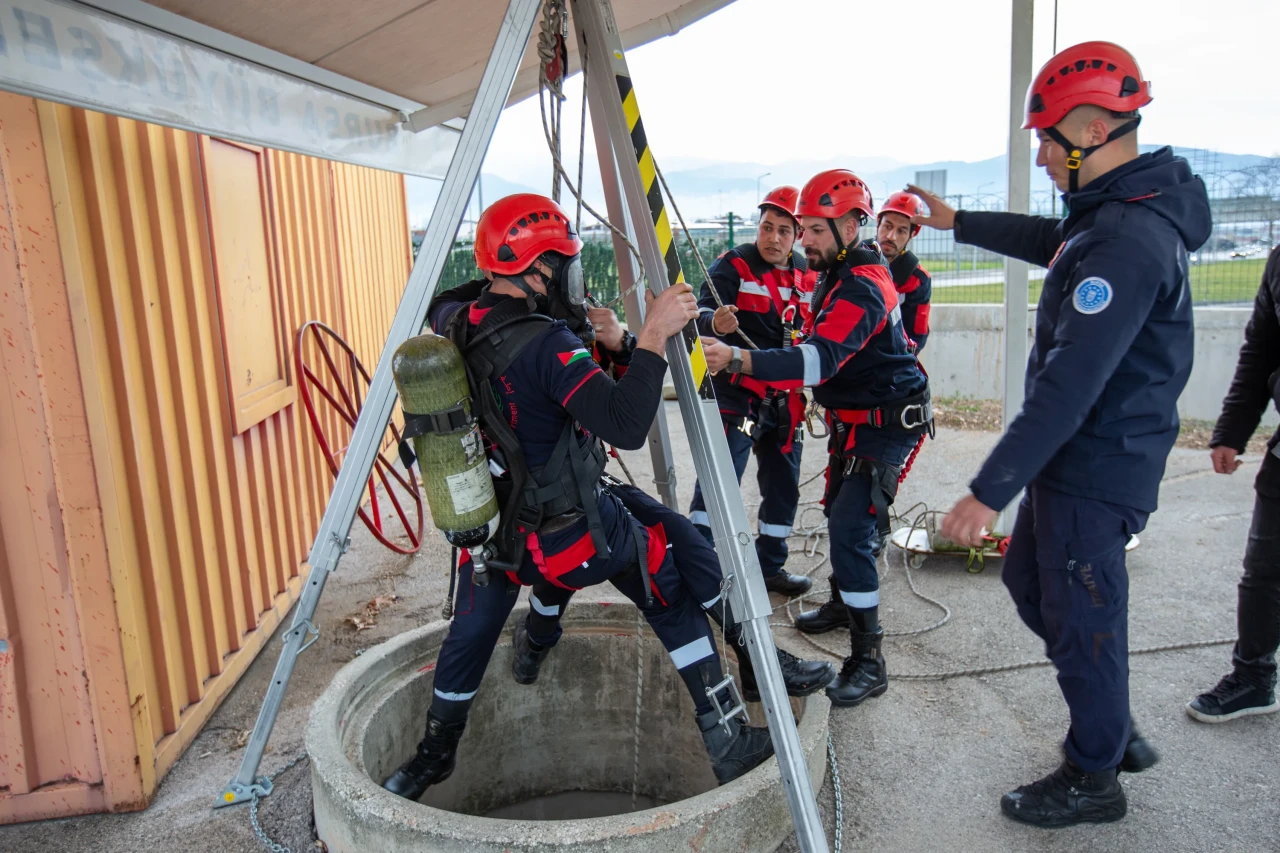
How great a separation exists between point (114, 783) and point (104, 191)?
2143mm

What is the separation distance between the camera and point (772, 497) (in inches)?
194

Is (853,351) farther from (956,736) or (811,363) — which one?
(956,736)

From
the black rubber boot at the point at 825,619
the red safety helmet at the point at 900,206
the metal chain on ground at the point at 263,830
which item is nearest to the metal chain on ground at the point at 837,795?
the black rubber boot at the point at 825,619

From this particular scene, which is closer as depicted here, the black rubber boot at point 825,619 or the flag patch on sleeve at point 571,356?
the flag patch on sleeve at point 571,356

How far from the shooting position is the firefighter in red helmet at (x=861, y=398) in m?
3.79

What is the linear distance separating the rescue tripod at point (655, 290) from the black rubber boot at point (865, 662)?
1172mm

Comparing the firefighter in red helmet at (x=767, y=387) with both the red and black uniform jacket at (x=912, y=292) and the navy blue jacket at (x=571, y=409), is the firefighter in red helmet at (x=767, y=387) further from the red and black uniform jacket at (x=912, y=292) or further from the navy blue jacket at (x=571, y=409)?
the navy blue jacket at (x=571, y=409)

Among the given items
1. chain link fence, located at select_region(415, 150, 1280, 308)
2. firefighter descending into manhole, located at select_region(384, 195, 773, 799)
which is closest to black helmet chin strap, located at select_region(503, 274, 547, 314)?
firefighter descending into manhole, located at select_region(384, 195, 773, 799)

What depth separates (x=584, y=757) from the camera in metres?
4.00

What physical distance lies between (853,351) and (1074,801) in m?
1.86

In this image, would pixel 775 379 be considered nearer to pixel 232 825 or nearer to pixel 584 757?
pixel 584 757

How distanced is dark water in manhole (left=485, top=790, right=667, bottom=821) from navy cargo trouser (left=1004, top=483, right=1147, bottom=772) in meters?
1.92

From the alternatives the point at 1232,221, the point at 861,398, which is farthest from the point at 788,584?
the point at 1232,221

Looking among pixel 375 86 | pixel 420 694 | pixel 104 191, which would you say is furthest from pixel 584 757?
pixel 375 86
